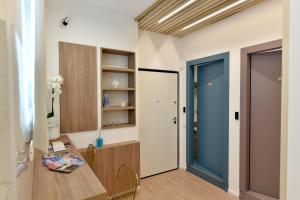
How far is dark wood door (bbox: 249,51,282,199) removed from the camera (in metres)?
2.26

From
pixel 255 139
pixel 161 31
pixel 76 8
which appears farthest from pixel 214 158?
pixel 76 8

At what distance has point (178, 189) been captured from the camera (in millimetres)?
2824

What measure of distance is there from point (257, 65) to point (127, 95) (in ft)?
6.72

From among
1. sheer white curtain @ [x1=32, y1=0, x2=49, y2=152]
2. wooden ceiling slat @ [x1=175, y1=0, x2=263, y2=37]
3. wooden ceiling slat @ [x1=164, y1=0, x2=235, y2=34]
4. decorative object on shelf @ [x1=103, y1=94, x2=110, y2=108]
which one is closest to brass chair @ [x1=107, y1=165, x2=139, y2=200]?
sheer white curtain @ [x1=32, y1=0, x2=49, y2=152]

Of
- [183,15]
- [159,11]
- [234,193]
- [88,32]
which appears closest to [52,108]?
[88,32]

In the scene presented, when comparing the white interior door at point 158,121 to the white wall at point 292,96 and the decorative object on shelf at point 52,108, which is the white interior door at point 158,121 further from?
the white wall at point 292,96

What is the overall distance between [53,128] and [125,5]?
1940 mm

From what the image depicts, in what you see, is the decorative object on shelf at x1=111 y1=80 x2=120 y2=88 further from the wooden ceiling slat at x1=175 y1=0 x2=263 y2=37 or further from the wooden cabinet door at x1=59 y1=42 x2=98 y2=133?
the wooden ceiling slat at x1=175 y1=0 x2=263 y2=37

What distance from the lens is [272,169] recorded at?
7.59 ft

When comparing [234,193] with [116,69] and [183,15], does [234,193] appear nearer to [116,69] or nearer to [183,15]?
[116,69]

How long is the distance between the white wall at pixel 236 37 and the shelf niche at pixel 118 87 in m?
1.38

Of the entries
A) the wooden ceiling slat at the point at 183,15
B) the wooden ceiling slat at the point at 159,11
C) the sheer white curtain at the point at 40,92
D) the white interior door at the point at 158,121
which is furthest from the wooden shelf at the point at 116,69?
the sheer white curtain at the point at 40,92

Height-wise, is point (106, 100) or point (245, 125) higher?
point (106, 100)

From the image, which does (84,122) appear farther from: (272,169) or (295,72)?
(272,169)
